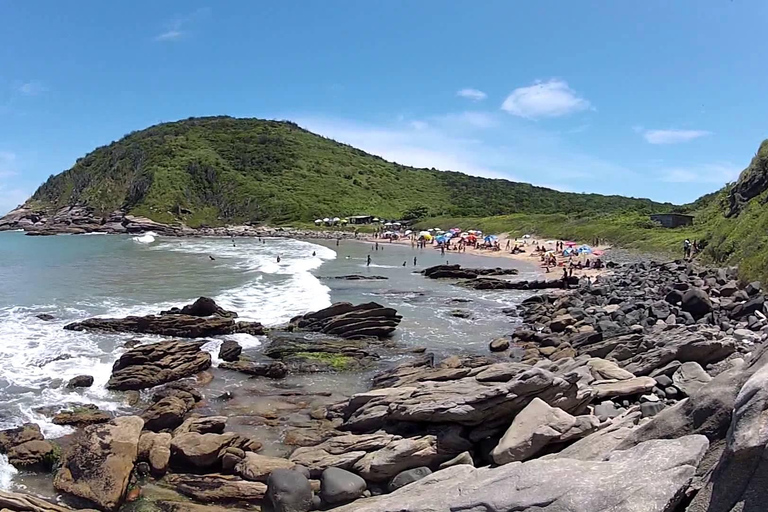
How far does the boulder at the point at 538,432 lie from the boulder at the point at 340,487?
2457mm

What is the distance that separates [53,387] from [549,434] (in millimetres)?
14456

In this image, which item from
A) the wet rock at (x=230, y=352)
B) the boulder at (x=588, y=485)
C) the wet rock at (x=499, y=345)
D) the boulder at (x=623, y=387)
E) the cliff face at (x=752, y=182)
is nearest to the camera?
the boulder at (x=588, y=485)

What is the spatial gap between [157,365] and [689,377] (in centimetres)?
1479

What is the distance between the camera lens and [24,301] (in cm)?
3141

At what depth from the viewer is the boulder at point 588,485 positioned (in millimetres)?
5634

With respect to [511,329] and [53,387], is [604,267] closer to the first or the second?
[511,329]

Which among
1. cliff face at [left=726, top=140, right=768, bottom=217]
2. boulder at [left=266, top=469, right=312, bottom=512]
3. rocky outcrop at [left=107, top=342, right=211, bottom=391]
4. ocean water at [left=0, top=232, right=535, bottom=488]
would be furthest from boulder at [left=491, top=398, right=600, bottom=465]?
cliff face at [left=726, top=140, right=768, bottom=217]

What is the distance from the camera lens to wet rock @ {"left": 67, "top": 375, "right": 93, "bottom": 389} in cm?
1686

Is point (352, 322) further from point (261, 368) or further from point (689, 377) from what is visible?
point (689, 377)

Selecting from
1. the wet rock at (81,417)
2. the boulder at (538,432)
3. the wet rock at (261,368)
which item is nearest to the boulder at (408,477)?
the boulder at (538,432)

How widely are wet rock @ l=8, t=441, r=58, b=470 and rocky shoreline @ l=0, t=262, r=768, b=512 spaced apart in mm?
36

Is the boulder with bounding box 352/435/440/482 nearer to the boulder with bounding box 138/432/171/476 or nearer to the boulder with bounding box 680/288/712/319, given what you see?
the boulder with bounding box 138/432/171/476

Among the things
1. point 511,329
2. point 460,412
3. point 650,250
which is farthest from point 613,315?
point 650,250

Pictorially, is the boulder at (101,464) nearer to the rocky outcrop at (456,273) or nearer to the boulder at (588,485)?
the boulder at (588,485)
